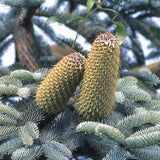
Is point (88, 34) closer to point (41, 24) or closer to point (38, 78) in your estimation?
point (41, 24)

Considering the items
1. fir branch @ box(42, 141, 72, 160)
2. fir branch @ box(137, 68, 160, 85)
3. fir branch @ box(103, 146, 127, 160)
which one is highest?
fir branch @ box(103, 146, 127, 160)

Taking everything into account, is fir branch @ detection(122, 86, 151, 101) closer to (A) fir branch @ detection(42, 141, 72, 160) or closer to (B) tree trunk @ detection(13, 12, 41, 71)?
(A) fir branch @ detection(42, 141, 72, 160)

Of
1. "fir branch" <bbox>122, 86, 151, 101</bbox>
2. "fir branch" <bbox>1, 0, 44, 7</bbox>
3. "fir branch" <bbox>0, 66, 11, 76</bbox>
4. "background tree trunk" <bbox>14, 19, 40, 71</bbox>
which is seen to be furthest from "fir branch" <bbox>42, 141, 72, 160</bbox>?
"background tree trunk" <bbox>14, 19, 40, 71</bbox>

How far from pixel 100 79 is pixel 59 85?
0.16m

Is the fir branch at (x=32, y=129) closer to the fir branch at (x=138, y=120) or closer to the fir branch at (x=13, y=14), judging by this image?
the fir branch at (x=138, y=120)

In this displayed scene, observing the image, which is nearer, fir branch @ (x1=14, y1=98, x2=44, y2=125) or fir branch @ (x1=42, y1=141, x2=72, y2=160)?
fir branch @ (x1=42, y1=141, x2=72, y2=160)

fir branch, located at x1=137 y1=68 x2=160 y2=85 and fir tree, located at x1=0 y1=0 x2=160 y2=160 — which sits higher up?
fir tree, located at x1=0 y1=0 x2=160 y2=160

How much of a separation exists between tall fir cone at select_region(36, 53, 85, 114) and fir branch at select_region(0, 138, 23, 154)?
19 centimetres

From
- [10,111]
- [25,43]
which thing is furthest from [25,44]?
[10,111]

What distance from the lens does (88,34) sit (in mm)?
1786

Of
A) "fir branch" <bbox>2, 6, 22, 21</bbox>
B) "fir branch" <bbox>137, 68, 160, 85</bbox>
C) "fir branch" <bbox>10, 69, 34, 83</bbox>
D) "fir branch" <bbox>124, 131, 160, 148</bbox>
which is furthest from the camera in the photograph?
"fir branch" <bbox>137, 68, 160, 85</bbox>

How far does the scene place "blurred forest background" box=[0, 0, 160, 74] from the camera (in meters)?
1.46

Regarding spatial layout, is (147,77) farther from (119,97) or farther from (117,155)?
(117,155)

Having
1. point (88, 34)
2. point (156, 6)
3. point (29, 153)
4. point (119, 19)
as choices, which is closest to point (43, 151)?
point (29, 153)
